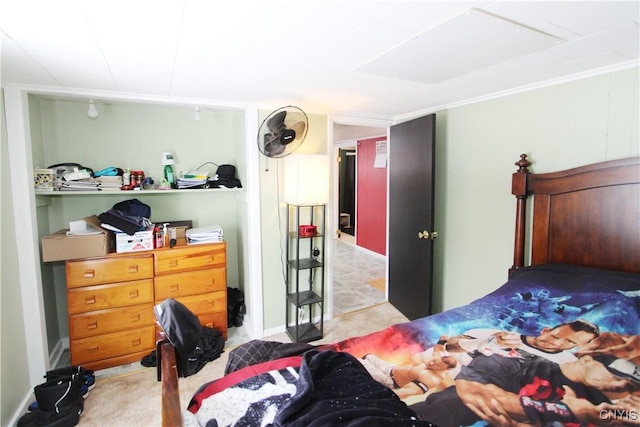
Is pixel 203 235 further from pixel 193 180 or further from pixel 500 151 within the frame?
pixel 500 151

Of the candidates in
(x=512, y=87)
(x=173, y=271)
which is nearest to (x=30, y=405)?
(x=173, y=271)

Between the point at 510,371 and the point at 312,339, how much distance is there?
1.82 meters

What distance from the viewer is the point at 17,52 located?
1.55 metres

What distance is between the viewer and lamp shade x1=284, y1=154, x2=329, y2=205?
8.69 feet

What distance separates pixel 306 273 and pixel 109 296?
5.25 ft

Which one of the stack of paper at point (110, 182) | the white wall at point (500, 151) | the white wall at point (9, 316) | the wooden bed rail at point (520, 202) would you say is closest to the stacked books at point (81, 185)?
the stack of paper at point (110, 182)

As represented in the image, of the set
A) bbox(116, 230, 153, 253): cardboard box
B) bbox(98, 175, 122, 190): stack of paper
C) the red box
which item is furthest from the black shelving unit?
bbox(98, 175, 122, 190): stack of paper

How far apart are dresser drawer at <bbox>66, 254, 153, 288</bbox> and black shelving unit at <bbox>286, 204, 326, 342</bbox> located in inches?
45.4

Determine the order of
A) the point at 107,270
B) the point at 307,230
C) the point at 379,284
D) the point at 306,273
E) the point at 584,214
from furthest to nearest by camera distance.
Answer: the point at 379,284
the point at 306,273
the point at 307,230
the point at 107,270
the point at 584,214

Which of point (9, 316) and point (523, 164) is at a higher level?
point (523, 164)

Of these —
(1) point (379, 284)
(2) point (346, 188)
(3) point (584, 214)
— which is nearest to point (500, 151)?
(3) point (584, 214)

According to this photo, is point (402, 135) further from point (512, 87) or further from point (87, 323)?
point (87, 323)

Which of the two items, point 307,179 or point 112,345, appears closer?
point 112,345

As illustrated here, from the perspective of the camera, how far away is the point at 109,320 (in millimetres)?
2457
